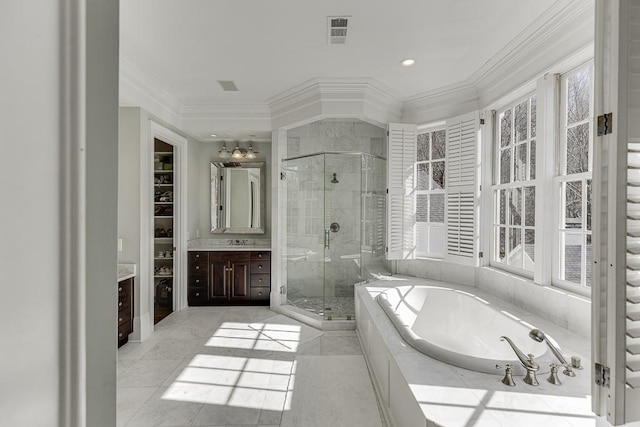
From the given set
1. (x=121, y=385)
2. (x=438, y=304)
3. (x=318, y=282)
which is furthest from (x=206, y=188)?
(x=438, y=304)

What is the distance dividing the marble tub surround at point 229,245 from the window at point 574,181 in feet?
10.4

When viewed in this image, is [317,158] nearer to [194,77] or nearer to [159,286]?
[194,77]

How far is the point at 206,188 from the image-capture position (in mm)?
4758

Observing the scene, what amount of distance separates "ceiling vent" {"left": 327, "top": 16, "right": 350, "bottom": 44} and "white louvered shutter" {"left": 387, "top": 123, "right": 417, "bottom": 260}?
140 cm

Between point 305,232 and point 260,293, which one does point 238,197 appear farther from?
point 260,293

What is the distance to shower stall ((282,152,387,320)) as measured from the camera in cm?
388

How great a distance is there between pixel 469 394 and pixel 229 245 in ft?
12.3

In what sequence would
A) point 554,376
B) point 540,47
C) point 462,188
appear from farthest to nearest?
point 462,188 → point 540,47 → point 554,376

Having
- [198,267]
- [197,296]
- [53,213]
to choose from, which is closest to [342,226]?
[198,267]

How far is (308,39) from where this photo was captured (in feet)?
8.06

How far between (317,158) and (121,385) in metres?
2.94

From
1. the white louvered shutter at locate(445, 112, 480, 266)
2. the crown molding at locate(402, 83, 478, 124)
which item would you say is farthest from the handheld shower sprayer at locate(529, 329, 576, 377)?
the crown molding at locate(402, 83, 478, 124)

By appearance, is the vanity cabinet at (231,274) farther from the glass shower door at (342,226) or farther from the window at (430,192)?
the window at (430,192)

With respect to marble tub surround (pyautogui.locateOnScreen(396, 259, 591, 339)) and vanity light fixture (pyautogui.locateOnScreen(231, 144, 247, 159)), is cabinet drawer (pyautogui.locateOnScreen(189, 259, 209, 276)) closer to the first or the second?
vanity light fixture (pyautogui.locateOnScreen(231, 144, 247, 159))
